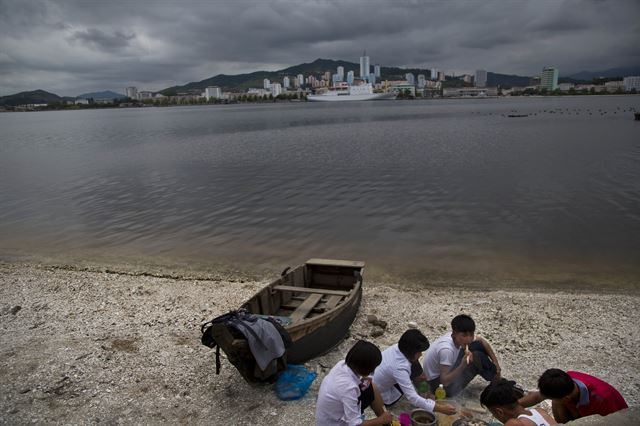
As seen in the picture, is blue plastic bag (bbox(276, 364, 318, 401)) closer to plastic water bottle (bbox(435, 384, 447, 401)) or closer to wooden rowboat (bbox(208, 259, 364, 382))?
wooden rowboat (bbox(208, 259, 364, 382))

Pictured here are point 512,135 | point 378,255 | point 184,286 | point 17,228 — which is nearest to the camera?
point 184,286

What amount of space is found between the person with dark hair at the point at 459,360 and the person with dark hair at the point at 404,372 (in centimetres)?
69

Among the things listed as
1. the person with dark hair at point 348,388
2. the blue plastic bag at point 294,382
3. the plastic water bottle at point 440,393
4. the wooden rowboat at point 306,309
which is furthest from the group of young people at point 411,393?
the wooden rowboat at point 306,309

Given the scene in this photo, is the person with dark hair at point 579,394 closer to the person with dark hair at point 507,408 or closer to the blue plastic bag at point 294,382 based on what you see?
the person with dark hair at point 507,408

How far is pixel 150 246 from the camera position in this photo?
17.4m

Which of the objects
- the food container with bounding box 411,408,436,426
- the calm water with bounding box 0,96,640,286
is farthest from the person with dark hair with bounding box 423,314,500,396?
the calm water with bounding box 0,96,640,286

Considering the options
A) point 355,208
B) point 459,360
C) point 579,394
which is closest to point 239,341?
point 459,360

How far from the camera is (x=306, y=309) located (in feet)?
31.1

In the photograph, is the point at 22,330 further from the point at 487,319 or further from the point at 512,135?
the point at 512,135

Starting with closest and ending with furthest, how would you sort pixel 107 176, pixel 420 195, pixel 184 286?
pixel 184 286
pixel 420 195
pixel 107 176

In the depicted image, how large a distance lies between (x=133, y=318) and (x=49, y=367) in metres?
2.36

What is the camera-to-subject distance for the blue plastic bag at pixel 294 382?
24.2 ft

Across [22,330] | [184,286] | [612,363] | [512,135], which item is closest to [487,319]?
[612,363]

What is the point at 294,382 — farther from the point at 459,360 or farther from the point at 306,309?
the point at 459,360
